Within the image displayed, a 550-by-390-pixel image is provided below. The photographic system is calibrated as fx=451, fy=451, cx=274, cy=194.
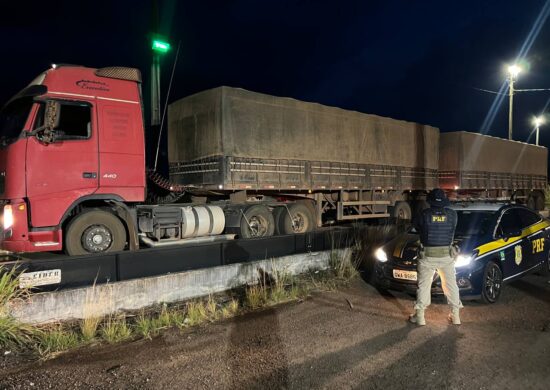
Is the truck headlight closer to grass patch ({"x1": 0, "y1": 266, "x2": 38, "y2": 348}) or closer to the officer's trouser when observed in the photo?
grass patch ({"x1": 0, "y1": 266, "x2": 38, "y2": 348})

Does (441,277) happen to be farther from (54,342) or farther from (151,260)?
(54,342)

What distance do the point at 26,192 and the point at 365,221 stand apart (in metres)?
11.1

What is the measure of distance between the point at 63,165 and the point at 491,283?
22.1 ft

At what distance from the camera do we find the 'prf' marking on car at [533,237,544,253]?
7.53 metres

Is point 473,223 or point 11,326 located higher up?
point 473,223

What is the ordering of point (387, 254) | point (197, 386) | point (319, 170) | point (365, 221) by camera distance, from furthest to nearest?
point (365, 221)
point (319, 170)
point (387, 254)
point (197, 386)

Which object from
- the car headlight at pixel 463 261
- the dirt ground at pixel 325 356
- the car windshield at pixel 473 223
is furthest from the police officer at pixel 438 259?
the car windshield at pixel 473 223

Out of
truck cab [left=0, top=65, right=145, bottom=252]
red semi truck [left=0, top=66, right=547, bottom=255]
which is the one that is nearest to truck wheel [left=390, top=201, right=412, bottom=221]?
red semi truck [left=0, top=66, right=547, bottom=255]

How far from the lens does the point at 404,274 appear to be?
642 centimetres

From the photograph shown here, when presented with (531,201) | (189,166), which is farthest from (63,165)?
(531,201)

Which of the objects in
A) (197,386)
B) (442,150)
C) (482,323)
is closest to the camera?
(197,386)

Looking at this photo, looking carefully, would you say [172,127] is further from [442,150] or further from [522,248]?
[442,150]

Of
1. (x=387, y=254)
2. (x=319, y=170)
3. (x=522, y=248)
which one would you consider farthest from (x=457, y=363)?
(x=319, y=170)

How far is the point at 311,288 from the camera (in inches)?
286
